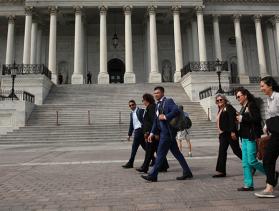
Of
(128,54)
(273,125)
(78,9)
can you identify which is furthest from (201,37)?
(273,125)

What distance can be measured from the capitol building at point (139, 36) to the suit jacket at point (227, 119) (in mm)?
26412

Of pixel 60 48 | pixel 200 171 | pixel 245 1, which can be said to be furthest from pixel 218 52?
pixel 200 171

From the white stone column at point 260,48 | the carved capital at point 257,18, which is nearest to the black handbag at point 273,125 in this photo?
the white stone column at point 260,48

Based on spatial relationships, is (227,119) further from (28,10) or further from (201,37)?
(28,10)

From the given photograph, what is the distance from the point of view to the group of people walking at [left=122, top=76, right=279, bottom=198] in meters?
4.81

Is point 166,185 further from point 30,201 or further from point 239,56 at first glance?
point 239,56

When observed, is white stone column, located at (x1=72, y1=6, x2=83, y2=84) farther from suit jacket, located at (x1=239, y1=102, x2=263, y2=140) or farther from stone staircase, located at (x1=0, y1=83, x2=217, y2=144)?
suit jacket, located at (x1=239, y1=102, x2=263, y2=140)

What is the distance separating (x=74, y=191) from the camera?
17.8ft

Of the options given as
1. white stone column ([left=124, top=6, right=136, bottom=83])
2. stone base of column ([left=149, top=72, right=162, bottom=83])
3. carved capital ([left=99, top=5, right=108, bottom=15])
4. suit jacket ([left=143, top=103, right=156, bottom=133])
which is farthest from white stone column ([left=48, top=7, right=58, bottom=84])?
suit jacket ([left=143, top=103, right=156, bottom=133])

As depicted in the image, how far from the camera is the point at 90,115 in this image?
23.5m

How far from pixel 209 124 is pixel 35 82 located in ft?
52.6

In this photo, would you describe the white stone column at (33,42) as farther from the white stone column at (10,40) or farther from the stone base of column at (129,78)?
the stone base of column at (129,78)

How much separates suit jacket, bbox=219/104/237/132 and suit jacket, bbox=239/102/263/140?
120 cm

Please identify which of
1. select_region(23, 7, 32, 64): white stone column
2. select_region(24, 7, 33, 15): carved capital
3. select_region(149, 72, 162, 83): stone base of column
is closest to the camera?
select_region(149, 72, 162, 83): stone base of column
